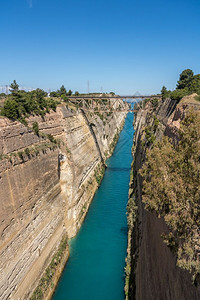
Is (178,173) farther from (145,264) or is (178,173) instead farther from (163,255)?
(145,264)

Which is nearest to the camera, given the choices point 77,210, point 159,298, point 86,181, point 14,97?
point 159,298

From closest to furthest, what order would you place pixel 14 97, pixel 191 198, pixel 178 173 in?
pixel 191 198 < pixel 178 173 < pixel 14 97

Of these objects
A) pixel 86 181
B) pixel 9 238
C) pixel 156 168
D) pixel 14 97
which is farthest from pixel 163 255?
pixel 86 181

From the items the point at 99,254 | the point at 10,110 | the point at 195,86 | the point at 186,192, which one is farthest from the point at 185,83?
the point at 186,192

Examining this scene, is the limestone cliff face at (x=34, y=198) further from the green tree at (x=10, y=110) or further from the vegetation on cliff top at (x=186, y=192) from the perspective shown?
the vegetation on cliff top at (x=186, y=192)

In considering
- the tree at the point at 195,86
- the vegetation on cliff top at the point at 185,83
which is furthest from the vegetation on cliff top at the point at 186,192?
the vegetation on cliff top at the point at 185,83

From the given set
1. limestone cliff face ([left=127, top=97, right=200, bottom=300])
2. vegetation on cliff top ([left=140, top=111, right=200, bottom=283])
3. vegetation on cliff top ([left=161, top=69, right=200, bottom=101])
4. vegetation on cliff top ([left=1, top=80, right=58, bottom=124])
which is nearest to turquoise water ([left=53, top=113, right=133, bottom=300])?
limestone cliff face ([left=127, top=97, right=200, bottom=300])
